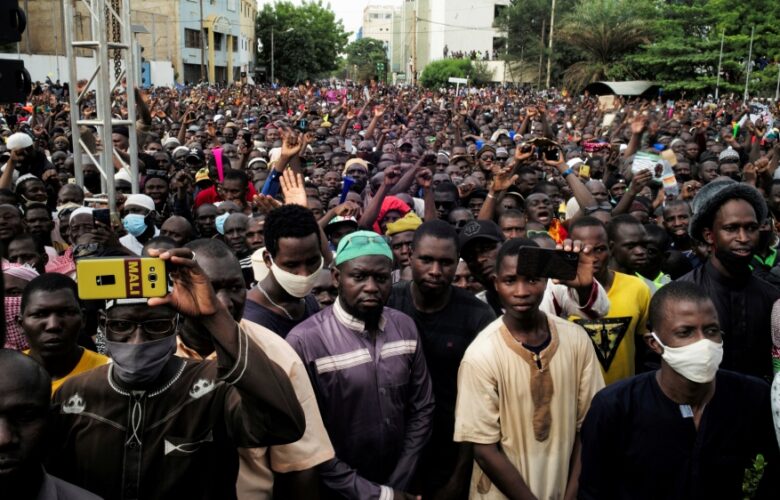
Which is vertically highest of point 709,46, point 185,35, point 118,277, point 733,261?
point 185,35

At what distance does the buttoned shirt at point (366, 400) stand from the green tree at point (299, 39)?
2494 inches

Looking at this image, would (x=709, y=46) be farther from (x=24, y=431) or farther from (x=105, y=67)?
(x=24, y=431)

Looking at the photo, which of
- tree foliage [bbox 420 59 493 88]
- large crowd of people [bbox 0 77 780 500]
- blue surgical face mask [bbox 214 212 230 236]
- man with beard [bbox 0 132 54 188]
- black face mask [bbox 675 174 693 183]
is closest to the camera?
large crowd of people [bbox 0 77 780 500]

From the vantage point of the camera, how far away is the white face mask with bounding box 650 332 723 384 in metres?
2.64

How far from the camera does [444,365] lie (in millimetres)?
3498

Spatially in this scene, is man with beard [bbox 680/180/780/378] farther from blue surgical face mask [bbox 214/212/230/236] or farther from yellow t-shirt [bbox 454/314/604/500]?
blue surgical face mask [bbox 214/212/230/236]

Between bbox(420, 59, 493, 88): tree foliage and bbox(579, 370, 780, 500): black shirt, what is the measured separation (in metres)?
53.4

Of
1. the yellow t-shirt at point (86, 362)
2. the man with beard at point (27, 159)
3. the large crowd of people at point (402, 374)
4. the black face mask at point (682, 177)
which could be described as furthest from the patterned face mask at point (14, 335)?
the black face mask at point (682, 177)

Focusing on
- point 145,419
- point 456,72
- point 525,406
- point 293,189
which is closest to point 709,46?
point 456,72

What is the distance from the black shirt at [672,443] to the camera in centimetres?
266

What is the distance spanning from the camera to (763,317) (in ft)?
11.8

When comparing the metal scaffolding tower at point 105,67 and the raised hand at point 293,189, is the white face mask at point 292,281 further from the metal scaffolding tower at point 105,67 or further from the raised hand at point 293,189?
the metal scaffolding tower at point 105,67

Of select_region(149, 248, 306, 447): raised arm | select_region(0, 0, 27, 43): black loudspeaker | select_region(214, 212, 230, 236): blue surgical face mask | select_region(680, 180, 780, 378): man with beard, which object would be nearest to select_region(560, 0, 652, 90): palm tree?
select_region(214, 212, 230, 236): blue surgical face mask

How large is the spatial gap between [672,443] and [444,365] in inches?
44.4
